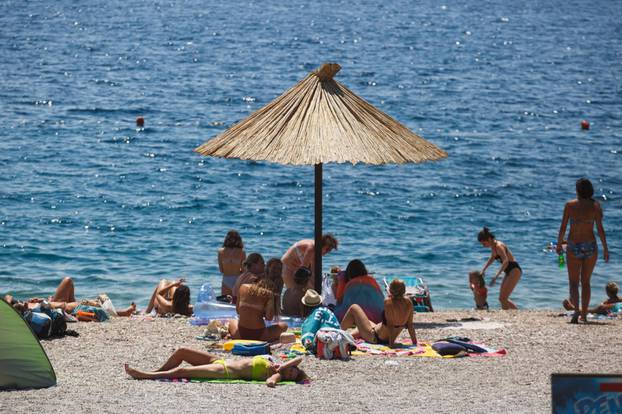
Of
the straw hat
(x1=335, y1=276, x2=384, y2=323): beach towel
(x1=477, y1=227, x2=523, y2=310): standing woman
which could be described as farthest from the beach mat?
(x1=477, y1=227, x2=523, y2=310): standing woman

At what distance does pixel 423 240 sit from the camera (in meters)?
20.5

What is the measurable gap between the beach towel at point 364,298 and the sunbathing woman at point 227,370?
211 cm

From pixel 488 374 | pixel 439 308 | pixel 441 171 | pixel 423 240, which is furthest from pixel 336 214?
pixel 488 374

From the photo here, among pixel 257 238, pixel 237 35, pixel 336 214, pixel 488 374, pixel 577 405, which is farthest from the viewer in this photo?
pixel 237 35

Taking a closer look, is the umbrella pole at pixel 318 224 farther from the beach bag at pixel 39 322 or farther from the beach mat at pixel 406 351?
the beach bag at pixel 39 322

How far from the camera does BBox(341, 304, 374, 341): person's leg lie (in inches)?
430

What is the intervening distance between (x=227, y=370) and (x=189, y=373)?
309 millimetres

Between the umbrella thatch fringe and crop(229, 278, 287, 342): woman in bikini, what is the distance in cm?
145

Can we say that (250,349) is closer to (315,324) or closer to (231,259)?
(315,324)

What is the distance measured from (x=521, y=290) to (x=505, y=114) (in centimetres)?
1824

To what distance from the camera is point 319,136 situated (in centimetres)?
1166

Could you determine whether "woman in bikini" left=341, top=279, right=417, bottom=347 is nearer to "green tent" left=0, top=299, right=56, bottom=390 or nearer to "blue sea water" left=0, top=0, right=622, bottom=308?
"green tent" left=0, top=299, right=56, bottom=390

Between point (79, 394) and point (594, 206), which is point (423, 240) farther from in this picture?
point (79, 394)

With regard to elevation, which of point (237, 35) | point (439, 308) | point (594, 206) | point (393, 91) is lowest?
point (439, 308)
